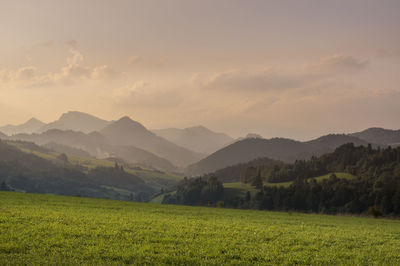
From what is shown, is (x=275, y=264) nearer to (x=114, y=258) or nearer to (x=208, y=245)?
(x=208, y=245)

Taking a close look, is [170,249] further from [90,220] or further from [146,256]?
Result: [90,220]

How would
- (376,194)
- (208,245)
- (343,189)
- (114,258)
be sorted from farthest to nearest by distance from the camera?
1. (343,189)
2. (376,194)
3. (208,245)
4. (114,258)

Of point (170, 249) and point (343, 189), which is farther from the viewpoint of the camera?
point (343, 189)

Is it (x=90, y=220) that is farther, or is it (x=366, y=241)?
(x=90, y=220)

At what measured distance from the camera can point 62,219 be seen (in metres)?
32.1

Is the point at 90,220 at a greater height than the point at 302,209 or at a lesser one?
greater

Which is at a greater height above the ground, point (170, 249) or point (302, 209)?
point (170, 249)

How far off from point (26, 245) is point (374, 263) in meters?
21.3

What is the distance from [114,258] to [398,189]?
544ft

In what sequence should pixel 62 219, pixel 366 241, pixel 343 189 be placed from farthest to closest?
pixel 343 189 → pixel 62 219 → pixel 366 241

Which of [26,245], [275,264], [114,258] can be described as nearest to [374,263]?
[275,264]

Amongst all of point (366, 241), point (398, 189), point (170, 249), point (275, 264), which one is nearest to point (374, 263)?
point (275, 264)

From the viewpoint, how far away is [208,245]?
23.4 metres

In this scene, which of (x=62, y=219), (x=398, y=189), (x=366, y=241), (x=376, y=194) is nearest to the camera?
(x=366, y=241)
